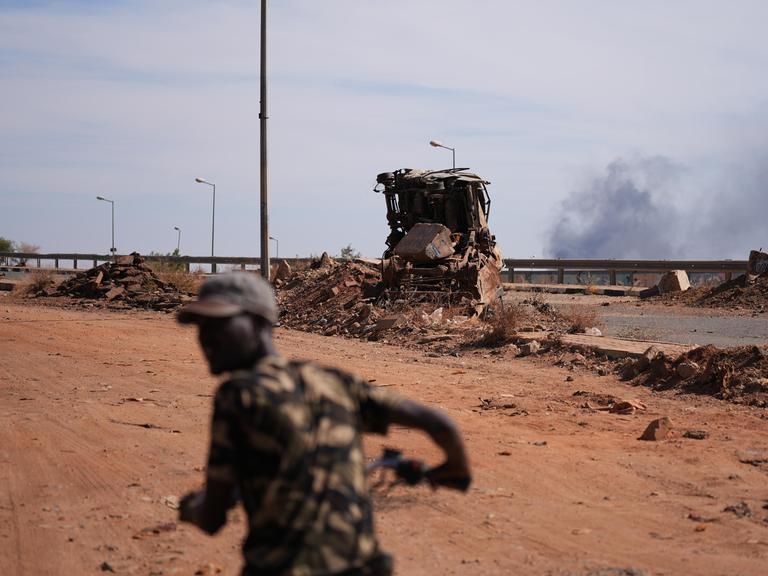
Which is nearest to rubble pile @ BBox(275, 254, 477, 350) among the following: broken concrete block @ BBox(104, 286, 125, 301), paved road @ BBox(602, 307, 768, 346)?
paved road @ BBox(602, 307, 768, 346)

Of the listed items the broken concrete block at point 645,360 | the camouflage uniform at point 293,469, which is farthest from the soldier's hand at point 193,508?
the broken concrete block at point 645,360

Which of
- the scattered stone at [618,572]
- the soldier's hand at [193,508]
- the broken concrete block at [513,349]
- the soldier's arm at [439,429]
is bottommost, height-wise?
the scattered stone at [618,572]

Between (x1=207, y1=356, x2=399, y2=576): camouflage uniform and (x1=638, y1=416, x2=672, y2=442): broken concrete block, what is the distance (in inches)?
309

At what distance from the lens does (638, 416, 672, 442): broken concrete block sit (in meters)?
10.8

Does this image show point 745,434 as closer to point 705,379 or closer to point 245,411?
point 705,379

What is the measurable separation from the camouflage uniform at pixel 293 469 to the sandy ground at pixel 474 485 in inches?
131

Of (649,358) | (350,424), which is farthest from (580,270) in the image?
(350,424)

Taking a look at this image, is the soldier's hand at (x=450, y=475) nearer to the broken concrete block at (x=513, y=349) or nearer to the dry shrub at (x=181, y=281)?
the broken concrete block at (x=513, y=349)

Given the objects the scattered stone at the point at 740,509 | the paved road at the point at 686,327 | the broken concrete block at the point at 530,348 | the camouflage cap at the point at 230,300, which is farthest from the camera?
the paved road at the point at 686,327

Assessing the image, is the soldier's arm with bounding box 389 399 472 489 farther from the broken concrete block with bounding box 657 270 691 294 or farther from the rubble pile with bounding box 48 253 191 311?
the broken concrete block with bounding box 657 270 691 294

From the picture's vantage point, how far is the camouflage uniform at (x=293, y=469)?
3346 millimetres

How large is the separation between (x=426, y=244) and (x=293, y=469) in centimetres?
2052

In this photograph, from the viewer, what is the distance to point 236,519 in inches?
309

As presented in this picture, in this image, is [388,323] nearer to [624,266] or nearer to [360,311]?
[360,311]
